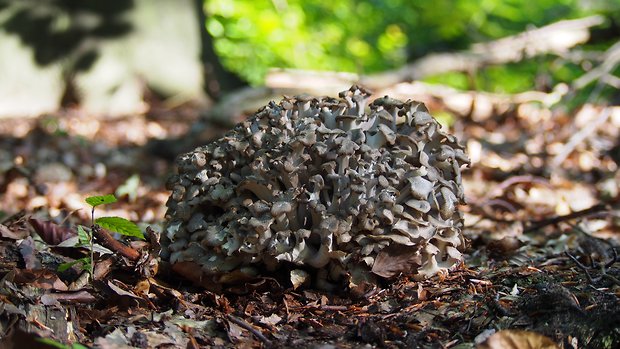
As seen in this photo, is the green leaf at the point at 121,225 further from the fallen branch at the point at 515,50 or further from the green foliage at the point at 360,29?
the green foliage at the point at 360,29

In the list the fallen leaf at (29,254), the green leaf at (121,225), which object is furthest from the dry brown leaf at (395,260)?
the fallen leaf at (29,254)

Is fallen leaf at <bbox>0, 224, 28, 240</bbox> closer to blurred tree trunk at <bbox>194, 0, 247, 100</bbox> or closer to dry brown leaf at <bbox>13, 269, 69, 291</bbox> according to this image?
dry brown leaf at <bbox>13, 269, 69, 291</bbox>

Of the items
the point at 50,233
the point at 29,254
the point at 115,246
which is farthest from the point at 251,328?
the point at 50,233

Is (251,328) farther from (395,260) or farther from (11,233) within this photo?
(11,233)

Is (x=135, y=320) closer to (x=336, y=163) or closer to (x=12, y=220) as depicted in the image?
(x=336, y=163)

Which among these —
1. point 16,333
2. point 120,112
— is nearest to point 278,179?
point 16,333

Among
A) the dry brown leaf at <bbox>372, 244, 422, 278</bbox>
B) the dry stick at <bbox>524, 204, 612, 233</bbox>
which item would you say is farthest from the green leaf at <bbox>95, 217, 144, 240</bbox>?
the dry stick at <bbox>524, 204, 612, 233</bbox>
